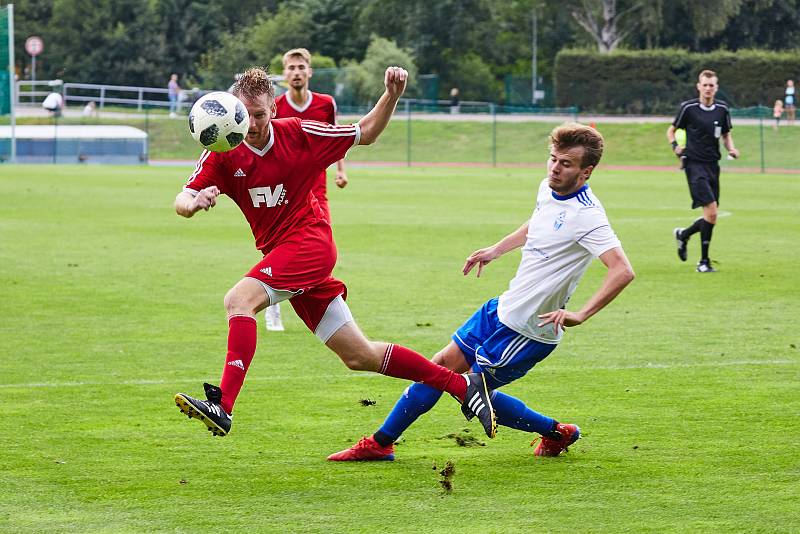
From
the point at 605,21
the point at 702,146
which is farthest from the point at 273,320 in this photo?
the point at 605,21

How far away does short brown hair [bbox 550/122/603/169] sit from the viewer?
20.6 ft

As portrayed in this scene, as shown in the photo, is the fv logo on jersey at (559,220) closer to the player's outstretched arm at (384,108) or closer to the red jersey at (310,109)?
the player's outstretched arm at (384,108)

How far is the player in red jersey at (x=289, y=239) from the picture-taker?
643 cm

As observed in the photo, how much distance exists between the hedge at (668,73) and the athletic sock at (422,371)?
182 ft

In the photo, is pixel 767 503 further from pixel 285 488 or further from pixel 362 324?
pixel 362 324

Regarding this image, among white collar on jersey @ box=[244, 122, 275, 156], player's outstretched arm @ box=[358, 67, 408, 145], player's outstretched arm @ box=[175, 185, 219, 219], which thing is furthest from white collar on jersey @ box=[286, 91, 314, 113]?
player's outstretched arm @ box=[175, 185, 219, 219]

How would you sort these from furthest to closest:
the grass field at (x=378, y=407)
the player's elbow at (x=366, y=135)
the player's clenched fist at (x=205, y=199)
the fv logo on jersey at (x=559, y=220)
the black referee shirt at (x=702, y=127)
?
the black referee shirt at (x=702, y=127) < the player's elbow at (x=366, y=135) < the fv logo on jersey at (x=559, y=220) < the player's clenched fist at (x=205, y=199) < the grass field at (x=378, y=407)

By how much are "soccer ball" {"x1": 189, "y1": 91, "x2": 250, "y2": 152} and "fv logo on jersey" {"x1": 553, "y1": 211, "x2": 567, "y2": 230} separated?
1.62 metres

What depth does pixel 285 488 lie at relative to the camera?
6.07 metres

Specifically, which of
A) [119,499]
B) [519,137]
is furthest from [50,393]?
[519,137]

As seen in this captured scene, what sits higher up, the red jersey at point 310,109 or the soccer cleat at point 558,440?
the red jersey at point 310,109

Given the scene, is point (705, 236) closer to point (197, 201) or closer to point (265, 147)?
point (265, 147)

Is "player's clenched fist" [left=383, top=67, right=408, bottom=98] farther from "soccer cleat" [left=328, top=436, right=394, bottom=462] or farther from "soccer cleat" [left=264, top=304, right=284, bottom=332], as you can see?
"soccer cleat" [left=264, top=304, right=284, bottom=332]

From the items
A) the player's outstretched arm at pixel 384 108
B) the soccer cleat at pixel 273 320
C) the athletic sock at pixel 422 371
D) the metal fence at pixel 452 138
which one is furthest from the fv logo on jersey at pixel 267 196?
the metal fence at pixel 452 138
